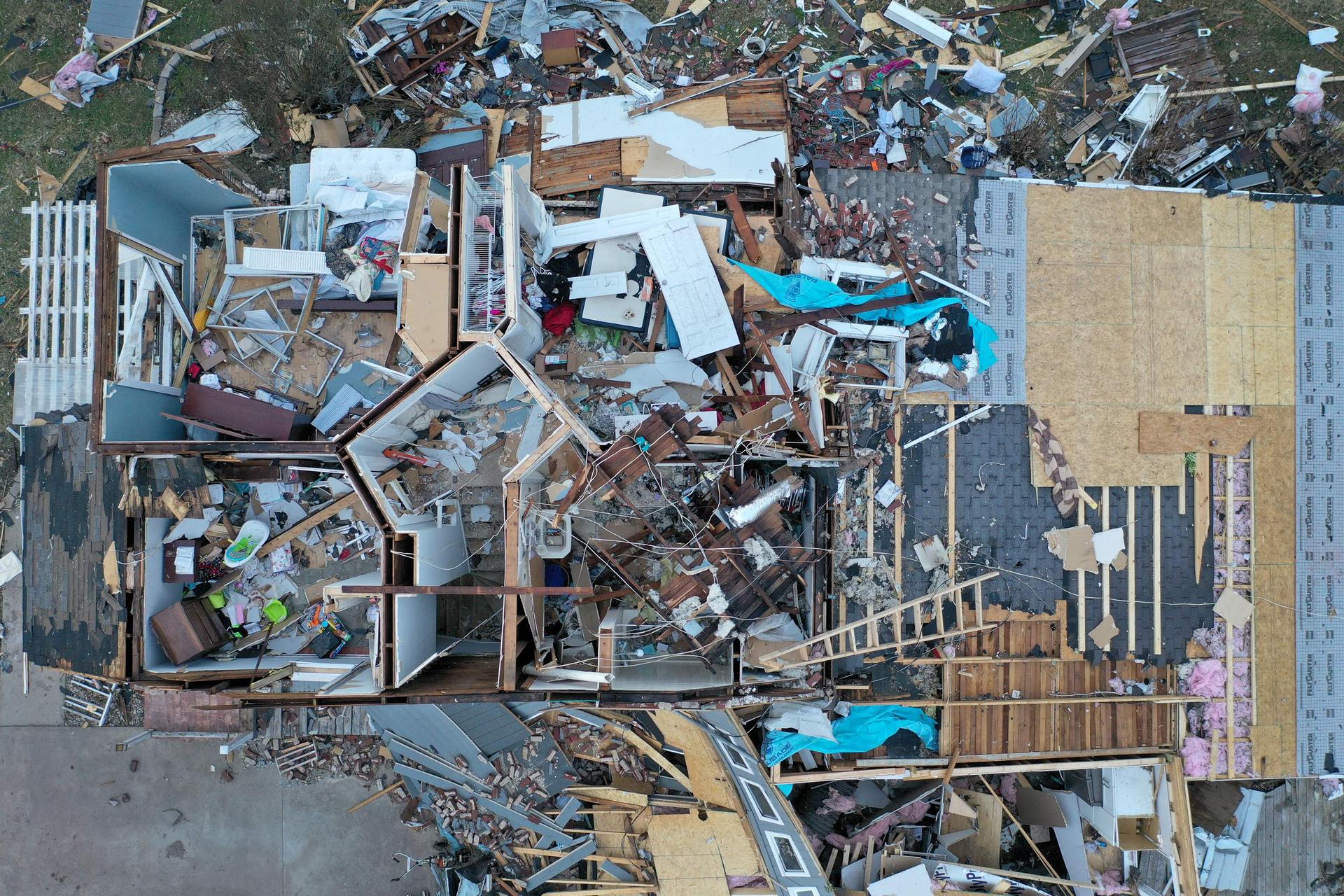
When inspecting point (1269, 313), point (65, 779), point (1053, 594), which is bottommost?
point (65, 779)

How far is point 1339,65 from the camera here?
10.9m

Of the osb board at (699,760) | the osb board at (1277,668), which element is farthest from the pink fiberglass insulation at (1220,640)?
the osb board at (699,760)

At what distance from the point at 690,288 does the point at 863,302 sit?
2294mm

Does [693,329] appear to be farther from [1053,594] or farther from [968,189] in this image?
[1053,594]

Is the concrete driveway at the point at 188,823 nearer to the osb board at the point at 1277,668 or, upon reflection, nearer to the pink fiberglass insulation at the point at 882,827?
the pink fiberglass insulation at the point at 882,827

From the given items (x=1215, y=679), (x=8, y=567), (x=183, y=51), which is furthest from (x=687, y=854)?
(x=183, y=51)

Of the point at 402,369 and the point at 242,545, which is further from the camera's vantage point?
the point at 402,369

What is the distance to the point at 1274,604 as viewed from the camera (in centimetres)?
945

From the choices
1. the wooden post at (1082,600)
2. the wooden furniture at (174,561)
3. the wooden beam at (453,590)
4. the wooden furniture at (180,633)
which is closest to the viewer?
the wooden beam at (453,590)

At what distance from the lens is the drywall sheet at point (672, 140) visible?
1012 cm

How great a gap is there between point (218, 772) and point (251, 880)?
1.80 meters

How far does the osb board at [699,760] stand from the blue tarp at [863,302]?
5.79 m

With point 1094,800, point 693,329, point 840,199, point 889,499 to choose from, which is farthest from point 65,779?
point 1094,800

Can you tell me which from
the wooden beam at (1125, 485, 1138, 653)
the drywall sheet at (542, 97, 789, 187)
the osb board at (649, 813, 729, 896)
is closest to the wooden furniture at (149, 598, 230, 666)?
the osb board at (649, 813, 729, 896)
